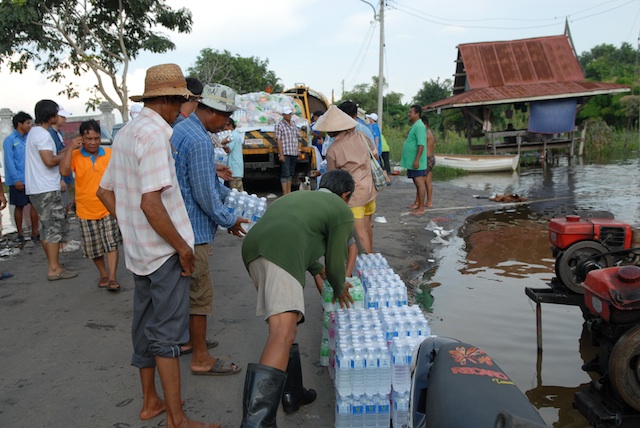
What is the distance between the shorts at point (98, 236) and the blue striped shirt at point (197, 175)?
241cm

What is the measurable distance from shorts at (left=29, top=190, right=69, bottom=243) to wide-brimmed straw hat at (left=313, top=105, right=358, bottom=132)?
3.37 metres

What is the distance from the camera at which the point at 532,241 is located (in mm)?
8383

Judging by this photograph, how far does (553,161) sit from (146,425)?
919 inches

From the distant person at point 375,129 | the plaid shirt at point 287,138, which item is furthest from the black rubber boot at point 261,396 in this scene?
the distant person at point 375,129

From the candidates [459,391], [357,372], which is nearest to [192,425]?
[357,372]

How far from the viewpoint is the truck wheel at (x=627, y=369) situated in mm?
3221

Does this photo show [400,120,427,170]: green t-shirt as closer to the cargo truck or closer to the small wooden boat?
the cargo truck

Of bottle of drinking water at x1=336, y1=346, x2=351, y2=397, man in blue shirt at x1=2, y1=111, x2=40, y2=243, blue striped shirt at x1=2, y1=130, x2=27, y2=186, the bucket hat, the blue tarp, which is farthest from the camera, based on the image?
the blue tarp

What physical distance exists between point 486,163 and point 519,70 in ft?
21.5

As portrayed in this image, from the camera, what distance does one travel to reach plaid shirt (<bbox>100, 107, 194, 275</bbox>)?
2.87 m

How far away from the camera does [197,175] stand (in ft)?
12.0

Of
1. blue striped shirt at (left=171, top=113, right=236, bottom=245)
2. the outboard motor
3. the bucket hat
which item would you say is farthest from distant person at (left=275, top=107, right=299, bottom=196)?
the outboard motor

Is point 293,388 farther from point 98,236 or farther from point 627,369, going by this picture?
point 98,236

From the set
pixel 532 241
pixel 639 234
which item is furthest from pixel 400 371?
pixel 639 234
